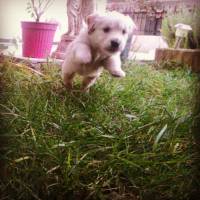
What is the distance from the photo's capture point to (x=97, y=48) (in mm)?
833

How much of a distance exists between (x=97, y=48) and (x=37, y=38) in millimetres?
144

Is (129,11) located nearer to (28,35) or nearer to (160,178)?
(28,35)

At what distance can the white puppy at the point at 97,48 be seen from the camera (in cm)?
76

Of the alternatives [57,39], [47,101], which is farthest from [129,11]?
[47,101]

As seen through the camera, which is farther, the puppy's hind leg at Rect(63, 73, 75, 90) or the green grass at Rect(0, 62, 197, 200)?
the puppy's hind leg at Rect(63, 73, 75, 90)

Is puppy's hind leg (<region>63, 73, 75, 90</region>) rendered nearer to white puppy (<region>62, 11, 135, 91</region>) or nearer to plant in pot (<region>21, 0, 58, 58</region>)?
white puppy (<region>62, 11, 135, 91</region>)

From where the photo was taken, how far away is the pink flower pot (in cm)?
73

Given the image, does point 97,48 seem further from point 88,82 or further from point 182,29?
point 182,29

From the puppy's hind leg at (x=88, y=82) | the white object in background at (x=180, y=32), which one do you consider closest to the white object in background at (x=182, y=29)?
the white object in background at (x=180, y=32)

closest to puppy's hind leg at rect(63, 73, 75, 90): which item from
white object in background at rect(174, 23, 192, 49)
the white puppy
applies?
the white puppy

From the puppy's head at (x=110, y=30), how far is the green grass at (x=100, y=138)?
0.07 meters

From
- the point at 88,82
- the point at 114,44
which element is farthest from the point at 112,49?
the point at 88,82

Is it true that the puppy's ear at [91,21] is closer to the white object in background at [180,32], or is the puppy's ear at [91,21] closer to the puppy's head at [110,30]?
the puppy's head at [110,30]

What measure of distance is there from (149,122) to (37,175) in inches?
9.5
